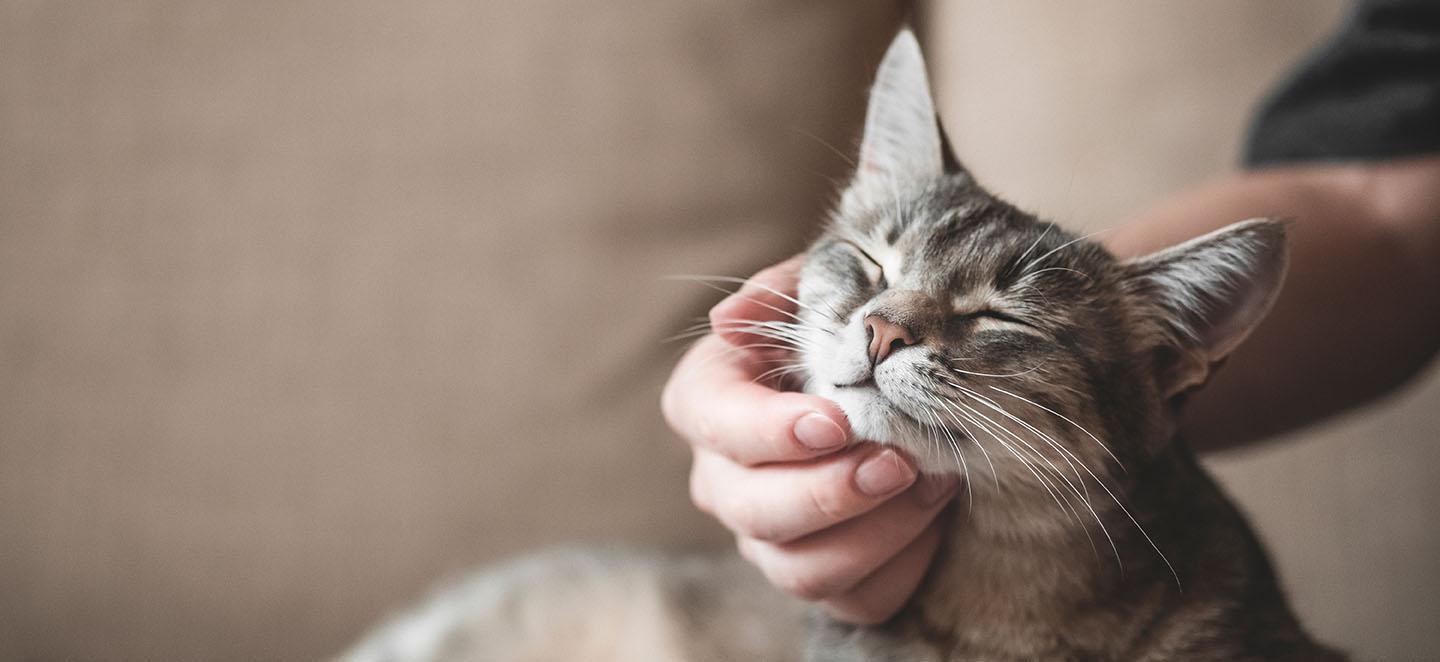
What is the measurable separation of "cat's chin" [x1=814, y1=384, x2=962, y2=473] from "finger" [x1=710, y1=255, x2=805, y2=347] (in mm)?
73

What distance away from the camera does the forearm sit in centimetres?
81

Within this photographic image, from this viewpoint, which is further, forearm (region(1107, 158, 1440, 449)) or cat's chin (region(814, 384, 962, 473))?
forearm (region(1107, 158, 1440, 449))

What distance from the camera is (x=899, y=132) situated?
0.59 m

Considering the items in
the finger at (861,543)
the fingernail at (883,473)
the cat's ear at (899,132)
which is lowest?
the finger at (861,543)

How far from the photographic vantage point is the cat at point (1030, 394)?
492 mm

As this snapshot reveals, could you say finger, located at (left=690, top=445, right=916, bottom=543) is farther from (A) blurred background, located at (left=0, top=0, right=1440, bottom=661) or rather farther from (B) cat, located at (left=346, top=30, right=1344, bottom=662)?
(A) blurred background, located at (left=0, top=0, right=1440, bottom=661)

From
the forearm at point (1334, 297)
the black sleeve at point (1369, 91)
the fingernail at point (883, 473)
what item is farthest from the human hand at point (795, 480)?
the black sleeve at point (1369, 91)

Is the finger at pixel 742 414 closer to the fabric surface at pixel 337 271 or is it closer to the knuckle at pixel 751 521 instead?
the knuckle at pixel 751 521

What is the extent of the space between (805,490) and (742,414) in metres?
0.06

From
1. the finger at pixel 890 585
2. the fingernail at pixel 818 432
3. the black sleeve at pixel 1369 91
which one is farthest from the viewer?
the black sleeve at pixel 1369 91

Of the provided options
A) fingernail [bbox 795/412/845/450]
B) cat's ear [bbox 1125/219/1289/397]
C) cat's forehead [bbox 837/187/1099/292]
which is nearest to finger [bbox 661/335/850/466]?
fingernail [bbox 795/412/845/450]

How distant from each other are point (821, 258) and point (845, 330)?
0.10 m

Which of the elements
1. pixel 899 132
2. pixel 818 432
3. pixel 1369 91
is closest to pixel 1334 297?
pixel 1369 91

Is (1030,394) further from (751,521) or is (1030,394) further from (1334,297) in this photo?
(1334,297)
